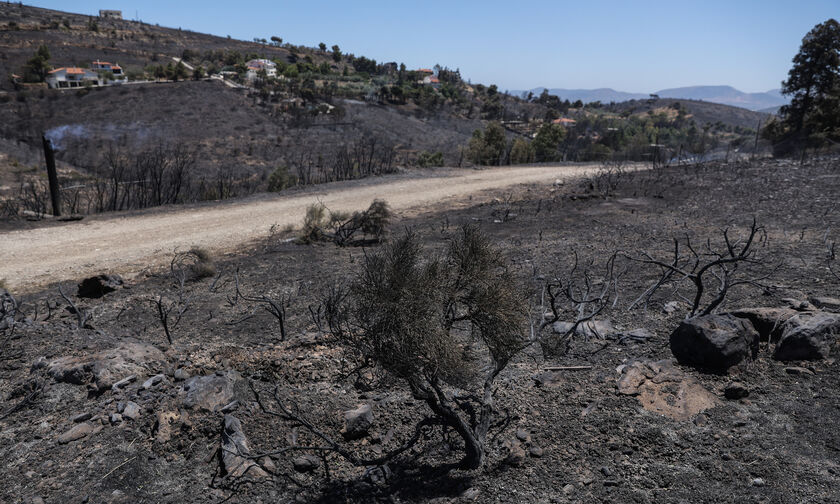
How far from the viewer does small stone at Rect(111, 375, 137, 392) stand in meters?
4.89

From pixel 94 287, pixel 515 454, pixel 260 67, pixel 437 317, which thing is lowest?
pixel 94 287

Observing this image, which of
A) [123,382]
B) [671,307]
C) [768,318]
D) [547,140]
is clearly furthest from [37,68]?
[768,318]

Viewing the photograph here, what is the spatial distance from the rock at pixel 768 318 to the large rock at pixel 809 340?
0.23 metres

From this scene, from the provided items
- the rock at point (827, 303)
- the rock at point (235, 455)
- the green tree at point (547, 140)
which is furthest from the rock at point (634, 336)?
the green tree at point (547, 140)

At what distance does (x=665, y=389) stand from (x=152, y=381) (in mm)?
5069

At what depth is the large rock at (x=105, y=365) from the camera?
5035 millimetres

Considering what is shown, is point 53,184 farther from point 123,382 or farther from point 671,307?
point 671,307

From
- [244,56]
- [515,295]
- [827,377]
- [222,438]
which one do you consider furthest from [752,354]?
[244,56]

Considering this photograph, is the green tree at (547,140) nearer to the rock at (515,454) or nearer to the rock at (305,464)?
the rock at (515,454)

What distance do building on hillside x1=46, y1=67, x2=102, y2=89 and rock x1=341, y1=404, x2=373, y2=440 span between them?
6504 cm

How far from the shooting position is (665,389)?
477 cm

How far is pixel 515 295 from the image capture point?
3994 mm

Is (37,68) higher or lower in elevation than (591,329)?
higher

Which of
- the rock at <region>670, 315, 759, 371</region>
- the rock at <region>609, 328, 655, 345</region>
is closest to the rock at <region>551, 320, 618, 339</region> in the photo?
the rock at <region>609, 328, 655, 345</region>
